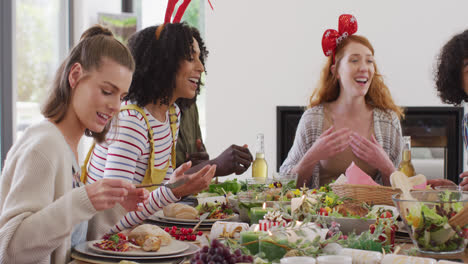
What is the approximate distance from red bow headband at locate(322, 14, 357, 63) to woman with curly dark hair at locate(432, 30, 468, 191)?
486 mm

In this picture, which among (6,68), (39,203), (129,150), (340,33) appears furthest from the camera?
(6,68)

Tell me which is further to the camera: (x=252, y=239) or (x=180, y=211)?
(x=180, y=211)

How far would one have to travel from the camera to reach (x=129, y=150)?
2.02 meters

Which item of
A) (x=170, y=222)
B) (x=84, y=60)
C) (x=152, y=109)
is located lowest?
(x=170, y=222)

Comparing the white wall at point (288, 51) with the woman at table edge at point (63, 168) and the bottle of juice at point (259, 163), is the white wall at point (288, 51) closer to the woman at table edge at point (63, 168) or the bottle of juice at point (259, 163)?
the bottle of juice at point (259, 163)

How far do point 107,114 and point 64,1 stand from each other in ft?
11.9

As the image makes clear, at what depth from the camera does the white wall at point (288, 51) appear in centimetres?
429

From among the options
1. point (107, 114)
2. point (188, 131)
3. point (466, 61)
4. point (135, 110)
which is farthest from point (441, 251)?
point (188, 131)

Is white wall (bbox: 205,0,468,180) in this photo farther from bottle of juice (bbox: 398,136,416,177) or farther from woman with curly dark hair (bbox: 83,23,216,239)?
bottle of juice (bbox: 398,136,416,177)

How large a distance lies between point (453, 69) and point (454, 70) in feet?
0.03

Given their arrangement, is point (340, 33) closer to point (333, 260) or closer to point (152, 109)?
point (152, 109)

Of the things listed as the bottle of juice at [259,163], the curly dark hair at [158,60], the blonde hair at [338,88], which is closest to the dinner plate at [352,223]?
the bottle of juice at [259,163]

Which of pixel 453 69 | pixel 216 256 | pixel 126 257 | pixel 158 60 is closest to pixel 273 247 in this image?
pixel 216 256

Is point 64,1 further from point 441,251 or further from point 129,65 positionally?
point 441,251
